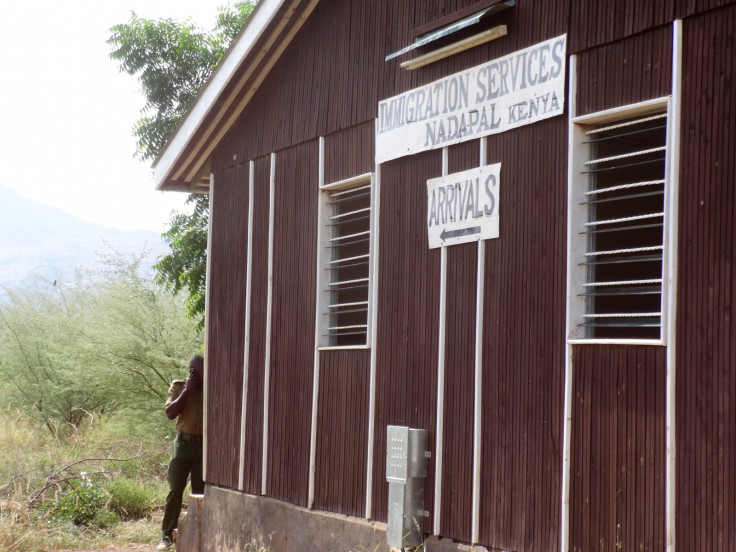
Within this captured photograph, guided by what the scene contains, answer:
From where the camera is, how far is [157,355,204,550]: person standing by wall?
1154 centimetres

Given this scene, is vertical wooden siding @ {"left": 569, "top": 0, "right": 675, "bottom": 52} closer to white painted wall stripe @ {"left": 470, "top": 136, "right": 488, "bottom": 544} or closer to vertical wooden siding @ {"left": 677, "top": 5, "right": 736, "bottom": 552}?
vertical wooden siding @ {"left": 677, "top": 5, "right": 736, "bottom": 552}

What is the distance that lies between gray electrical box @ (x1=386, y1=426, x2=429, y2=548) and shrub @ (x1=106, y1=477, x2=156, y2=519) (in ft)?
22.2

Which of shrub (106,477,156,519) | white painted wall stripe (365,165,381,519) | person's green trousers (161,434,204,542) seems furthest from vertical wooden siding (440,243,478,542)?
shrub (106,477,156,519)

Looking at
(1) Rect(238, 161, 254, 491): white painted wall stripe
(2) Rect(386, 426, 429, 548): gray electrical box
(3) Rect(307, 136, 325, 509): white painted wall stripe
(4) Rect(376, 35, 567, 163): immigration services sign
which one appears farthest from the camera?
(1) Rect(238, 161, 254, 491): white painted wall stripe

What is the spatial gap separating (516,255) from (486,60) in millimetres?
1479

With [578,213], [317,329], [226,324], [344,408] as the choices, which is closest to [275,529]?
[344,408]

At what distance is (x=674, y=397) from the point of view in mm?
5594

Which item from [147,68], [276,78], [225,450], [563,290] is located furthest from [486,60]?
[147,68]

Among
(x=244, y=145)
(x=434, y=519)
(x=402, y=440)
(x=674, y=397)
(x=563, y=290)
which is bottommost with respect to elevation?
(x=434, y=519)

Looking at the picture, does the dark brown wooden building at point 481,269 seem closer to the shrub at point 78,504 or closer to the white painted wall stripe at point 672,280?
the white painted wall stripe at point 672,280

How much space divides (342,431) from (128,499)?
19.4 ft

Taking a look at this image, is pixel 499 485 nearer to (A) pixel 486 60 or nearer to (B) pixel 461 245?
(B) pixel 461 245

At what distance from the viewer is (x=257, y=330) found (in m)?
10.2

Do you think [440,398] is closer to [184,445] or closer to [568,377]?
[568,377]
